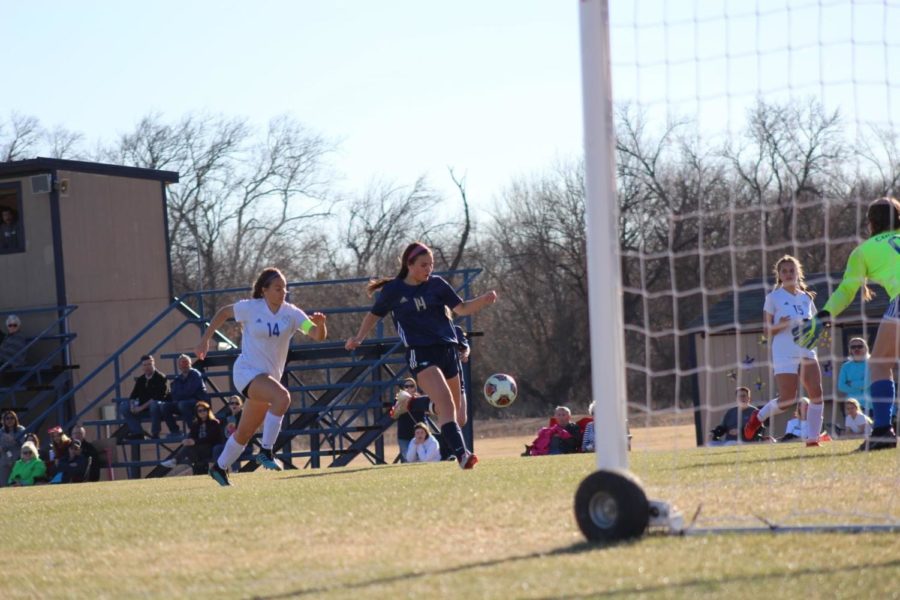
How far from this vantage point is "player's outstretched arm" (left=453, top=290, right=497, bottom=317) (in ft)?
35.9

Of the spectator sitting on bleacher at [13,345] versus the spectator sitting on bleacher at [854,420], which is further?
the spectator sitting on bleacher at [13,345]

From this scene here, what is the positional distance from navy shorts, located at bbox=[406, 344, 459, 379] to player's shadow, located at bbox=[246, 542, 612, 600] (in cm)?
582

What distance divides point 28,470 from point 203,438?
2905mm

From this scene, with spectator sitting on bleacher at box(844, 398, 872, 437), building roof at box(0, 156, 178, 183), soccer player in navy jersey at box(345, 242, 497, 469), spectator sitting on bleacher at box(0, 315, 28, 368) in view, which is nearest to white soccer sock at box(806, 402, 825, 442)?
soccer player in navy jersey at box(345, 242, 497, 469)

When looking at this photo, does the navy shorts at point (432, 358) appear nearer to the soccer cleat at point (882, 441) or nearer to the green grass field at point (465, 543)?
the green grass field at point (465, 543)

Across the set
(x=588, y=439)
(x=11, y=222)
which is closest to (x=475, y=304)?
(x=588, y=439)

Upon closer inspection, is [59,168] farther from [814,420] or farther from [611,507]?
[611,507]

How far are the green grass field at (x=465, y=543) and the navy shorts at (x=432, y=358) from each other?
1.62 m

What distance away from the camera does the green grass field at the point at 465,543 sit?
5.03 meters

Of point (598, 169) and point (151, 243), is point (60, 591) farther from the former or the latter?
point (151, 243)

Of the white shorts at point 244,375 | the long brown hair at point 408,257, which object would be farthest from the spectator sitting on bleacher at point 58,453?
the long brown hair at point 408,257

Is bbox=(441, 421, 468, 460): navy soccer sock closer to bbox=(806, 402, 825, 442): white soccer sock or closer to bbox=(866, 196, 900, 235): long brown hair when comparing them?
bbox=(806, 402, 825, 442): white soccer sock

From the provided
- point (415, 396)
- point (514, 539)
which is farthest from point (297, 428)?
point (514, 539)

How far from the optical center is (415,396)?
20812 mm
